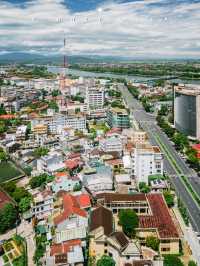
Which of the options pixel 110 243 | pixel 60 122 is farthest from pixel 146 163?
pixel 60 122

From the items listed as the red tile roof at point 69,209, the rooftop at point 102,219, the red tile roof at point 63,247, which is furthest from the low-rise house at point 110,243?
the red tile roof at point 69,209

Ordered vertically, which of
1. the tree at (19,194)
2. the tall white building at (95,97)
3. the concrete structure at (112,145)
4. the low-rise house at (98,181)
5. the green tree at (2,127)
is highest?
the tall white building at (95,97)

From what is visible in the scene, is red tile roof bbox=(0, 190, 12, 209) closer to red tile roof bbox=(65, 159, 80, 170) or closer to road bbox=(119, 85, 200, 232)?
red tile roof bbox=(65, 159, 80, 170)

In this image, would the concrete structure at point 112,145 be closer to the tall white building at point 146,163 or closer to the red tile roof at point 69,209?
the tall white building at point 146,163

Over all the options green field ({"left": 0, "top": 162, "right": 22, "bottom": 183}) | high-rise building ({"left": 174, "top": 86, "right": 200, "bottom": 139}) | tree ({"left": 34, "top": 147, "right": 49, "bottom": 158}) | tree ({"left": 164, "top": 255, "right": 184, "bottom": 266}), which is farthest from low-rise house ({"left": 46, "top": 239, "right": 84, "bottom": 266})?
high-rise building ({"left": 174, "top": 86, "right": 200, "bottom": 139})

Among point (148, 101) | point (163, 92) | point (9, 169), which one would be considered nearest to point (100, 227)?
point (9, 169)
